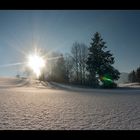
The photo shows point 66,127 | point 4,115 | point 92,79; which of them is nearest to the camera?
point 66,127

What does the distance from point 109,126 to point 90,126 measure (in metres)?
0.27

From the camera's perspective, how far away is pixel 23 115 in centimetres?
348

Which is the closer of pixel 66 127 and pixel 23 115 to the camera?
pixel 66 127
